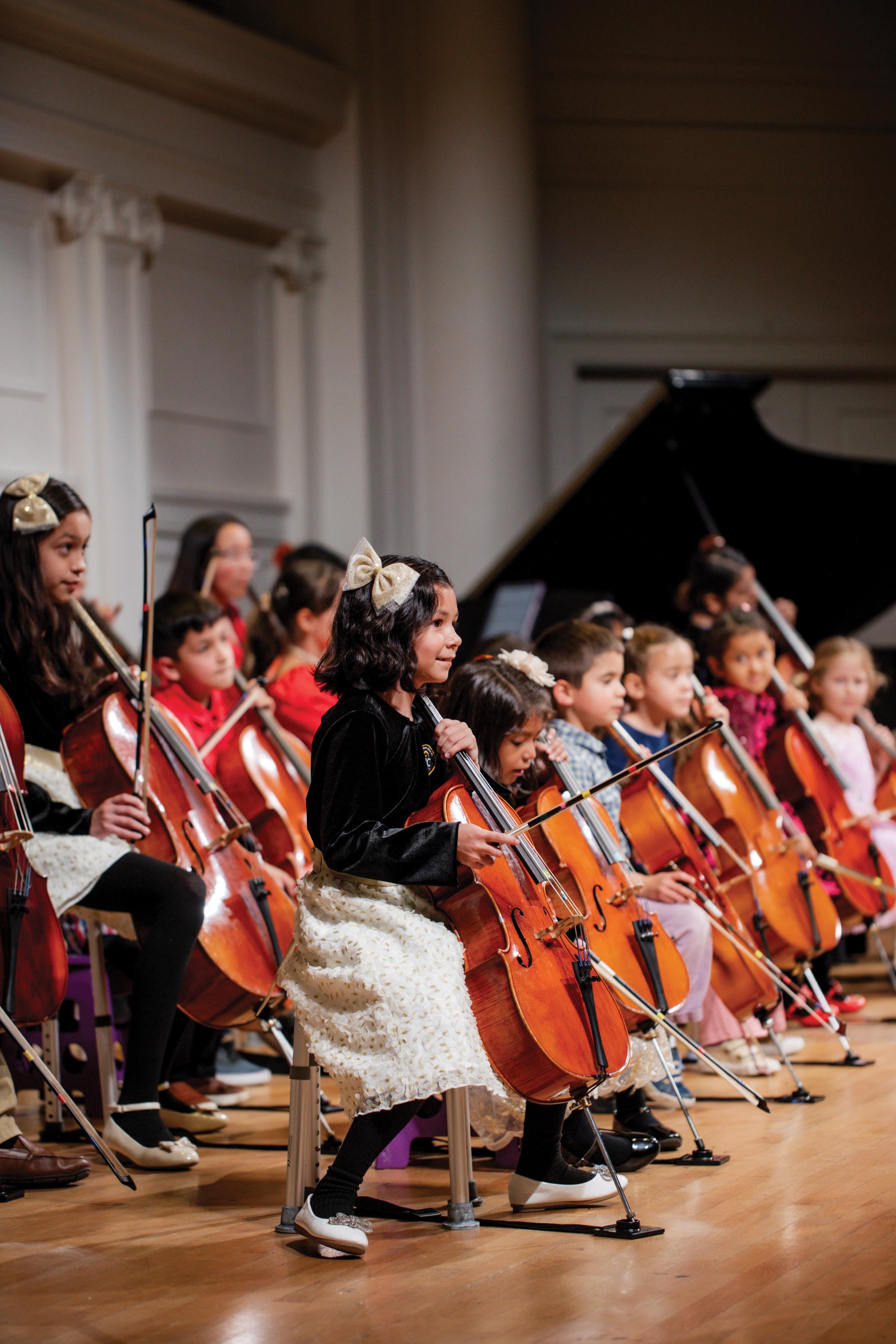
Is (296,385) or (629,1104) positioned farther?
(296,385)

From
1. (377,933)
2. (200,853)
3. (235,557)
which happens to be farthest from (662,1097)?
(235,557)

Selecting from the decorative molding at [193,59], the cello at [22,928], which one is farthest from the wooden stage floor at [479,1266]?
the decorative molding at [193,59]

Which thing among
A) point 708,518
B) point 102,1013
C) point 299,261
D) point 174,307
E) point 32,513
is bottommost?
point 102,1013

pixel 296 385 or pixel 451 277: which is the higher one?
pixel 451 277

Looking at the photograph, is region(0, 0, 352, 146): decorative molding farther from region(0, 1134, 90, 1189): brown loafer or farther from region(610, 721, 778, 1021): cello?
region(0, 1134, 90, 1189): brown loafer

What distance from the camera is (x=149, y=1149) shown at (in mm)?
2768

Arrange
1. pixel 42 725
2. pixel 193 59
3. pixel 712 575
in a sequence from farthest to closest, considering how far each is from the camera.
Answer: pixel 193 59 < pixel 712 575 < pixel 42 725

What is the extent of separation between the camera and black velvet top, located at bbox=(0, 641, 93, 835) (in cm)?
288

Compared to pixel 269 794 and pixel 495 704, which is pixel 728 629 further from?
pixel 495 704

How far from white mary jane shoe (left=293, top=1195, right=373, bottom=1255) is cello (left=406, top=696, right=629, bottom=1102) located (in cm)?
29

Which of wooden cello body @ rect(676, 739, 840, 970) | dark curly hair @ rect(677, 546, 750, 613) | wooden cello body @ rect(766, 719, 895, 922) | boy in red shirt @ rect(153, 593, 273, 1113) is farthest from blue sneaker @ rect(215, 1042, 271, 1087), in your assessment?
dark curly hair @ rect(677, 546, 750, 613)

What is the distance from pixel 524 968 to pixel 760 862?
1.37m

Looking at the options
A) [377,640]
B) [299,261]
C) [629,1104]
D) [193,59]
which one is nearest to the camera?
[377,640]

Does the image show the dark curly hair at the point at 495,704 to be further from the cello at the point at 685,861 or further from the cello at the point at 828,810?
the cello at the point at 828,810
